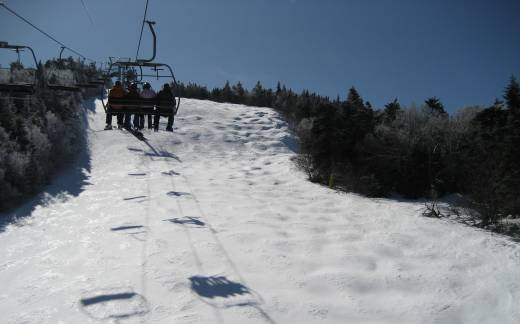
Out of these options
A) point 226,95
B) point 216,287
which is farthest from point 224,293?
point 226,95

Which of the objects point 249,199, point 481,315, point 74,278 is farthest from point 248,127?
point 481,315

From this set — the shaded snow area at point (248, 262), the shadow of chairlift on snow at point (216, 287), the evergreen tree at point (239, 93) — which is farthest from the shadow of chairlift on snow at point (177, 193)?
the evergreen tree at point (239, 93)

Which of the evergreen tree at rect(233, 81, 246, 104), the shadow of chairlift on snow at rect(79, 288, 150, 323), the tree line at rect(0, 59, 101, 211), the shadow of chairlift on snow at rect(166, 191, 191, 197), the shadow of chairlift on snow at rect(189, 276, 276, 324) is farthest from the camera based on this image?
the evergreen tree at rect(233, 81, 246, 104)

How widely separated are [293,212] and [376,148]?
6.90 metres

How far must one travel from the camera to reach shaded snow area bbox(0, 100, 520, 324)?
633 cm

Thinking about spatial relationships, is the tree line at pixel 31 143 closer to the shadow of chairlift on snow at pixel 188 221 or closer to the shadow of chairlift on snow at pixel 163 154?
the shadow of chairlift on snow at pixel 163 154

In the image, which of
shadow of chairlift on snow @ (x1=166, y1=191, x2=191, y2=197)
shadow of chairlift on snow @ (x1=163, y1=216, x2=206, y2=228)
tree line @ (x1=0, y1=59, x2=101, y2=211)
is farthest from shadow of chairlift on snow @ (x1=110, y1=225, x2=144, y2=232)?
tree line @ (x1=0, y1=59, x2=101, y2=211)

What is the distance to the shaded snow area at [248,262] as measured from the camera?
6332mm

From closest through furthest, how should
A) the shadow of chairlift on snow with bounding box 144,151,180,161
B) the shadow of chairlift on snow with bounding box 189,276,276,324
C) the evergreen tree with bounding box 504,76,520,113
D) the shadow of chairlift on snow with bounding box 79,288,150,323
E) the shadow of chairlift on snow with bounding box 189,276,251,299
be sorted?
the shadow of chairlift on snow with bounding box 79,288,150,323
the shadow of chairlift on snow with bounding box 189,276,276,324
the shadow of chairlift on snow with bounding box 189,276,251,299
the evergreen tree with bounding box 504,76,520,113
the shadow of chairlift on snow with bounding box 144,151,180,161

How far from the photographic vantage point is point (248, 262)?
8.27 meters

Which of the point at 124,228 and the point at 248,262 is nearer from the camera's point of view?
the point at 248,262

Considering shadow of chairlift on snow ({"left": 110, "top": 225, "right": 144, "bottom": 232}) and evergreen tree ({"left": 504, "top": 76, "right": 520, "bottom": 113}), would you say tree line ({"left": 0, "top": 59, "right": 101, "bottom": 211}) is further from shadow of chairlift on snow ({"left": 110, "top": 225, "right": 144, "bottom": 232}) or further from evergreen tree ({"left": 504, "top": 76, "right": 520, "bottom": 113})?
evergreen tree ({"left": 504, "top": 76, "right": 520, "bottom": 113})

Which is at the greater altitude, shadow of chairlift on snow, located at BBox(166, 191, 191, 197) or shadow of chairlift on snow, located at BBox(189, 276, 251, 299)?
shadow of chairlift on snow, located at BBox(189, 276, 251, 299)

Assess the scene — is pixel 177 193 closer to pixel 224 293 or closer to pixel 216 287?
pixel 216 287
